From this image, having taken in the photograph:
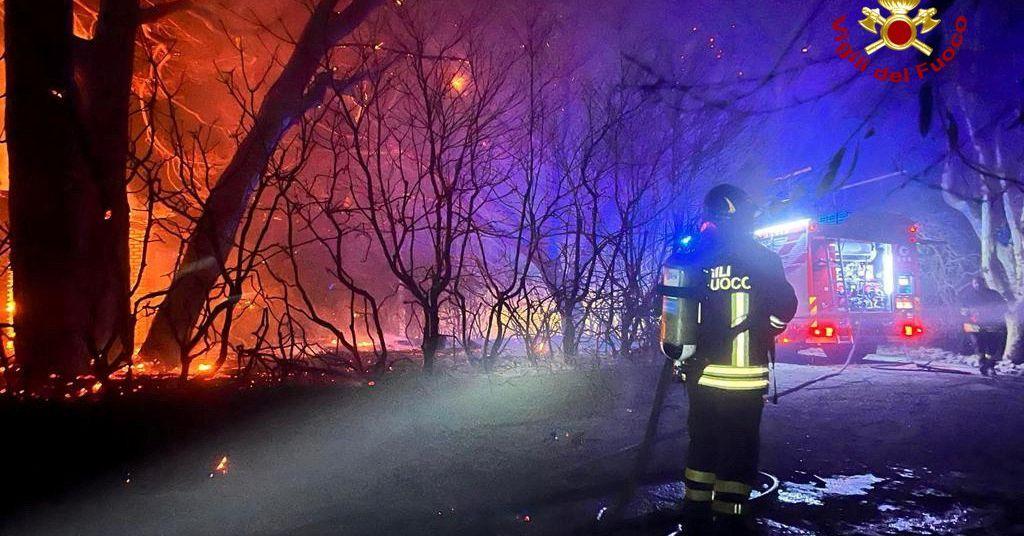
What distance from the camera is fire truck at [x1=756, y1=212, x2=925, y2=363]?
1145 centimetres

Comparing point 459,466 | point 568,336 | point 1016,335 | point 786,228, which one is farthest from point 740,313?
point 1016,335

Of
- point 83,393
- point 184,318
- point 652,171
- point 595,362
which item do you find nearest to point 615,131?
point 652,171

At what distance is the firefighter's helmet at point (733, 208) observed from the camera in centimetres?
349

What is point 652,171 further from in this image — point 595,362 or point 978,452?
point 978,452

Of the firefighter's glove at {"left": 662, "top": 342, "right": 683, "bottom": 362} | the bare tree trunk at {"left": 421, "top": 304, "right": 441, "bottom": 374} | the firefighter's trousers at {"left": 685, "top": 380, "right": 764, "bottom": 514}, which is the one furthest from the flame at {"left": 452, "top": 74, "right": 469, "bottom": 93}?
the firefighter's trousers at {"left": 685, "top": 380, "right": 764, "bottom": 514}

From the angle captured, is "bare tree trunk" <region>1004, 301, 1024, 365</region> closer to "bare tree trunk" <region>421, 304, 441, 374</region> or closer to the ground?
the ground

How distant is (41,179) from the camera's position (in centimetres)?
474

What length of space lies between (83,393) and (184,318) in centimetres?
231

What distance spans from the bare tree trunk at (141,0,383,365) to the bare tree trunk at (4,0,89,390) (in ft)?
3.71

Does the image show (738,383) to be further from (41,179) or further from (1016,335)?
(1016,335)

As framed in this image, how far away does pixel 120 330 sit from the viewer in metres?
4.64

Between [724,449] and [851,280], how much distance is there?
10563mm

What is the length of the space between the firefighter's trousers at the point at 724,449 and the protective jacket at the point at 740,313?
0.31ft

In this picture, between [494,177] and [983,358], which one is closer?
[494,177]
